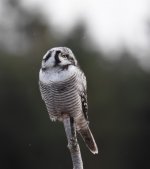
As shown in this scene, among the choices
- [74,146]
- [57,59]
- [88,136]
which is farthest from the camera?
[88,136]

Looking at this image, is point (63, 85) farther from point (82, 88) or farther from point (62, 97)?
point (82, 88)

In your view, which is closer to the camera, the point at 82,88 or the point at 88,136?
the point at 82,88

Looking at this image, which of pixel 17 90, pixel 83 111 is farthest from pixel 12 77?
pixel 83 111

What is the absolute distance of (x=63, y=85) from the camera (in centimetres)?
1015

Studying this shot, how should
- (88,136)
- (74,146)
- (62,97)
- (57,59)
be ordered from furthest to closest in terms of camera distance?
1. (88,136)
2. (62,97)
3. (74,146)
4. (57,59)

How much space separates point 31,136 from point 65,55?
18022 mm

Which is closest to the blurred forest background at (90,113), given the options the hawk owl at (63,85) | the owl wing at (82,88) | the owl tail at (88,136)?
the owl tail at (88,136)

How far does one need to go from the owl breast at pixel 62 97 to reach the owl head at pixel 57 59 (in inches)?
6.3

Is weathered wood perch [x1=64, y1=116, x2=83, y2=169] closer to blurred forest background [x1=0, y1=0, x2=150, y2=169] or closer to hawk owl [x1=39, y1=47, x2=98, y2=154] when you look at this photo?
hawk owl [x1=39, y1=47, x2=98, y2=154]

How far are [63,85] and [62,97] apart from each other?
20cm

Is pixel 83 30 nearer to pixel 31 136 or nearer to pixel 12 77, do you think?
pixel 12 77

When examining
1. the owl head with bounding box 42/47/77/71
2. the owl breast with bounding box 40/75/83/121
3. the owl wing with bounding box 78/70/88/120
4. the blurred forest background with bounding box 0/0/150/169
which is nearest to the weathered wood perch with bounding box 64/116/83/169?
the owl breast with bounding box 40/75/83/121

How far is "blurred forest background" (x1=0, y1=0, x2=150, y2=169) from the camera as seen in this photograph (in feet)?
90.2

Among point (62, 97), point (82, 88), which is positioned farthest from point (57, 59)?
point (82, 88)
